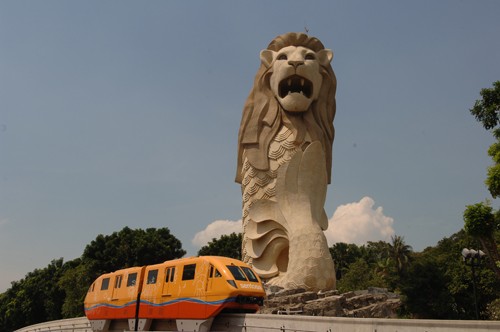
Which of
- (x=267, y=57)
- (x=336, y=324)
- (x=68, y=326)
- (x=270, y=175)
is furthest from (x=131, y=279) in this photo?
(x=267, y=57)

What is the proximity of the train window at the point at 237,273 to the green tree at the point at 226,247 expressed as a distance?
98.6ft

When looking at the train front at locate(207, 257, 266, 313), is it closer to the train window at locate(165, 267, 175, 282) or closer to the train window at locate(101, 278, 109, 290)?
the train window at locate(165, 267, 175, 282)

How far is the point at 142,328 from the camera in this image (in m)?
14.9

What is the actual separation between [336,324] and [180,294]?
220 inches

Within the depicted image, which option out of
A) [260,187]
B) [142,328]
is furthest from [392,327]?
[260,187]

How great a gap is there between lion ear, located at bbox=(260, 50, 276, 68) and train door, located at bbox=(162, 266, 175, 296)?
13.1 metres

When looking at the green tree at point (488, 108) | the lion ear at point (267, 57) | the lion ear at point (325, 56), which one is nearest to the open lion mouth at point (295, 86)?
the lion ear at point (267, 57)

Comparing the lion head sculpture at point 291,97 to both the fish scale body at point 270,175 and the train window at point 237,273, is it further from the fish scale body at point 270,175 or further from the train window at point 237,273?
the train window at point 237,273

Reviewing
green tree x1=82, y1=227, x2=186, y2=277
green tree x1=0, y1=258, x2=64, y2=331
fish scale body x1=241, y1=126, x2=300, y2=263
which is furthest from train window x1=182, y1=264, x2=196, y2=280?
green tree x1=0, y1=258, x2=64, y2=331

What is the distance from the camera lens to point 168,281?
46.1 ft

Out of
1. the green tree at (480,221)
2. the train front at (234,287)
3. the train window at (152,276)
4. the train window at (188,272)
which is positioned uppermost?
the green tree at (480,221)

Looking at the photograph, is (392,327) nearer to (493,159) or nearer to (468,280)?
(493,159)

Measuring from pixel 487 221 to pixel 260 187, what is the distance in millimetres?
10085

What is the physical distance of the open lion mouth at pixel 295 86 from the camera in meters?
23.3
